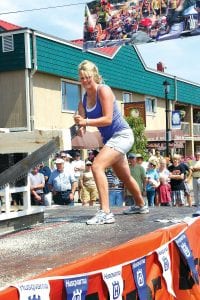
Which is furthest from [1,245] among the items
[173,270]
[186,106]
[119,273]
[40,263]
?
[186,106]

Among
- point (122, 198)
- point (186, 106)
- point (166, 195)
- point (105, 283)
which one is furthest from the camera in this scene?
point (186, 106)

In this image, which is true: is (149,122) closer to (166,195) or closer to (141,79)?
Result: (141,79)

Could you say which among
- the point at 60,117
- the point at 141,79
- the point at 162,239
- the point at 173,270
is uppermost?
the point at 141,79

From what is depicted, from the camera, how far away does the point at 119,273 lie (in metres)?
3.35

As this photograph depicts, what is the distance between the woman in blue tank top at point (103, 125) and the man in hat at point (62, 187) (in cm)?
492

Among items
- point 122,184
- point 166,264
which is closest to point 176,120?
point 122,184

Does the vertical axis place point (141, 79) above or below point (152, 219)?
above

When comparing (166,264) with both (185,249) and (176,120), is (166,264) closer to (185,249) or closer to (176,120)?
(185,249)

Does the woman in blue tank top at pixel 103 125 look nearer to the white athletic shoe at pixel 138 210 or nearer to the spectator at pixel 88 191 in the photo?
the white athletic shoe at pixel 138 210

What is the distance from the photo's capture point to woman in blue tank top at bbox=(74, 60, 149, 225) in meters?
4.73

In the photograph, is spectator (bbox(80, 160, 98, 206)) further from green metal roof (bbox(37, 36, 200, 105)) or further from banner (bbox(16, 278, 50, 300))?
green metal roof (bbox(37, 36, 200, 105))

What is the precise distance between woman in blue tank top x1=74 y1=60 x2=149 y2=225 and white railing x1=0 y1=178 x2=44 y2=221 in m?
0.55

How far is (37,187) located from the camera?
429 inches

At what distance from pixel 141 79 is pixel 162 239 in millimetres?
26398
